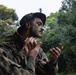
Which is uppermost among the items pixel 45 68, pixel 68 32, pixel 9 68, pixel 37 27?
pixel 37 27

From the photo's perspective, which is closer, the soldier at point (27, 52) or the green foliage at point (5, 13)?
the soldier at point (27, 52)

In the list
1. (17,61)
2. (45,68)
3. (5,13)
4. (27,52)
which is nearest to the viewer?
A: (27,52)

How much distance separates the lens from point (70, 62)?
3053 cm

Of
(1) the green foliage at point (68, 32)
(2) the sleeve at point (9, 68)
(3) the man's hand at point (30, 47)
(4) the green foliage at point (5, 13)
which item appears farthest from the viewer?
(4) the green foliage at point (5, 13)

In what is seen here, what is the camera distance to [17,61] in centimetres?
329

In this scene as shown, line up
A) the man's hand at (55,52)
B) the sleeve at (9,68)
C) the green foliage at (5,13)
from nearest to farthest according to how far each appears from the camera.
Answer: the sleeve at (9,68) < the man's hand at (55,52) < the green foliage at (5,13)

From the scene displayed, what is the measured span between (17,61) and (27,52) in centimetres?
16

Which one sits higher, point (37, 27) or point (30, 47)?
point (37, 27)

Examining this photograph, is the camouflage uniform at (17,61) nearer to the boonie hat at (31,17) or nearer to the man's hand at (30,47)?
the man's hand at (30,47)

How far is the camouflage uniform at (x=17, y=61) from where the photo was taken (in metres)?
2.92

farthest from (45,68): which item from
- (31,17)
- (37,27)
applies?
(31,17)

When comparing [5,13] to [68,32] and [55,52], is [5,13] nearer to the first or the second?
[68,32]

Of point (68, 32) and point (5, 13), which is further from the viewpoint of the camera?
point (5, 13)

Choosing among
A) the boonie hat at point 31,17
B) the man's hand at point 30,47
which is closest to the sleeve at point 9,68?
the man's hand at point 30,47
